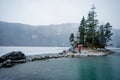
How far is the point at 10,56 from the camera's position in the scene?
35438 millimetres

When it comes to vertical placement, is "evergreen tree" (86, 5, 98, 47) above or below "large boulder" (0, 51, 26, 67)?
above

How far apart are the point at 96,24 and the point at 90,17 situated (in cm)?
438

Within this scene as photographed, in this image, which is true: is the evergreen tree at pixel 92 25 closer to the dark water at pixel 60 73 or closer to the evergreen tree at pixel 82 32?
the evergreen tree at pixel 82 32

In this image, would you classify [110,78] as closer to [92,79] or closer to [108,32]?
[92,79]

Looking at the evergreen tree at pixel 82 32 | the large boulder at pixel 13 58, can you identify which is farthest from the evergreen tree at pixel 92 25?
the large boulder at pixel 13 58

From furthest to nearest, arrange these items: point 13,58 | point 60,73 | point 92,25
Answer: point 92,25
point 13,58
point 60,73

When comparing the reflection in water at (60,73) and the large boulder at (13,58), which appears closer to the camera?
the reflection in water at (60,73)

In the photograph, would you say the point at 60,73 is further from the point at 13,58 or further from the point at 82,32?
the point at 82,32

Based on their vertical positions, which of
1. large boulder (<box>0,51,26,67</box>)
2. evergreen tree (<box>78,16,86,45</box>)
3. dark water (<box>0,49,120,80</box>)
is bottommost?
dark water (<box>0,49,120,80</box>)

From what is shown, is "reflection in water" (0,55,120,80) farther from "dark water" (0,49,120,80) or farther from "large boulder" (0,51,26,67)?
"large boulder" (0,51,26,67)

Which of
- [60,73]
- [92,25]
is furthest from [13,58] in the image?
[92,25]

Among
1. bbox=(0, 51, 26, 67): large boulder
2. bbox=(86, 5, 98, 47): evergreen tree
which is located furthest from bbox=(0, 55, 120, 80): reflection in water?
bbox=(86, 5, 98, 47): evergreen tree

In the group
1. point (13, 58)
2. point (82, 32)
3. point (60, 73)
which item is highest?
point (82, 32)

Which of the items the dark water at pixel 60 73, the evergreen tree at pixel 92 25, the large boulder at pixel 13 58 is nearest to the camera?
the dark water at pixel 60 73
